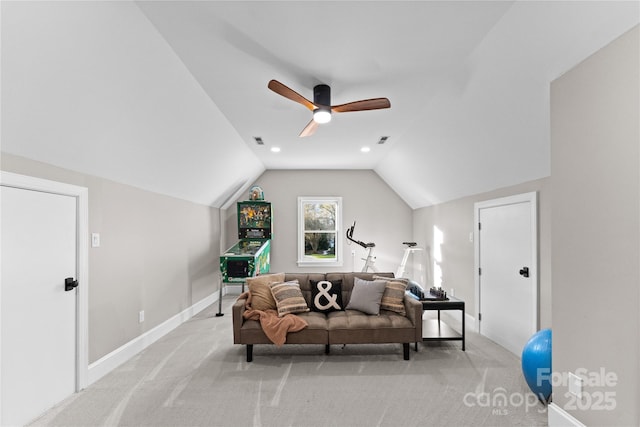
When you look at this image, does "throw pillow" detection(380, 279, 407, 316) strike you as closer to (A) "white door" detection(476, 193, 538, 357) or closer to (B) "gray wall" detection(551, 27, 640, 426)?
(A) "white door" detection(476, 193, 538, 357)

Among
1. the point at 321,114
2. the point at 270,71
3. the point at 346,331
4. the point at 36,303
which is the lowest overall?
the point at 346,331

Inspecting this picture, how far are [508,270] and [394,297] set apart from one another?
1.32m

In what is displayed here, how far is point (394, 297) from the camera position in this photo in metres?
3.60

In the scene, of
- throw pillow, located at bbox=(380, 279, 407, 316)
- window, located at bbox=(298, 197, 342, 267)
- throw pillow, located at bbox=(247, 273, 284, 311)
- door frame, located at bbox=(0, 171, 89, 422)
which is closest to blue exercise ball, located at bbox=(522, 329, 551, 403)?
throw pillow, located at bbox=(380, 279, 407, 316)

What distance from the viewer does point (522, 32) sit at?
2.10 meters

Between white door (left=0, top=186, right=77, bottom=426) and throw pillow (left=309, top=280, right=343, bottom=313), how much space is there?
2.29m

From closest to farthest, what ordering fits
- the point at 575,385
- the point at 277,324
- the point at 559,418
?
1. the point at 575,385
2. the point at 559,418
3. the point at 277,324

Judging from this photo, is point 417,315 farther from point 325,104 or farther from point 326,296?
point 325,104

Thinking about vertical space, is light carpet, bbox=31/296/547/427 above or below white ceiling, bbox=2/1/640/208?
below

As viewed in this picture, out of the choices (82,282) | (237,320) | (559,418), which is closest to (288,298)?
(237,320)

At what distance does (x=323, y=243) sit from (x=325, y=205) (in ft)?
2.81

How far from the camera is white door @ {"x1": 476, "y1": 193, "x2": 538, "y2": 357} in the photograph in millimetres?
3227

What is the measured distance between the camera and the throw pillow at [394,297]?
354cm

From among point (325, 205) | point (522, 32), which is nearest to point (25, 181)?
point (522, 32)
